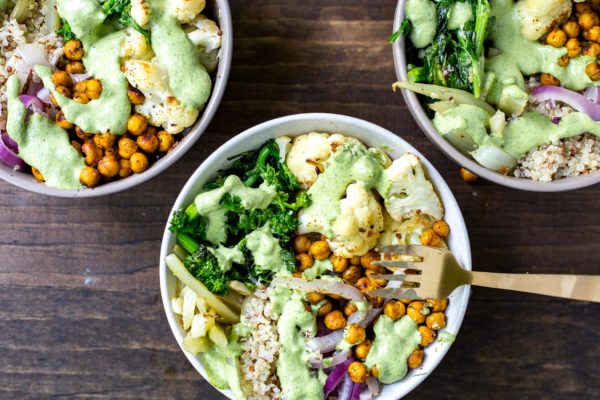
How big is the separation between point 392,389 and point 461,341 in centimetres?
48

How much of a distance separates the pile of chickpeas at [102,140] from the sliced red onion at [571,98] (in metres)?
1.32

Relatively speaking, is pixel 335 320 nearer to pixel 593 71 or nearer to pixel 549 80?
pixel 549 80

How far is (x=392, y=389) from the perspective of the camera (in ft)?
8.37

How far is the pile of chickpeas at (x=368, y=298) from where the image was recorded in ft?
8.23

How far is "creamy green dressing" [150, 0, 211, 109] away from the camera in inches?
95.1

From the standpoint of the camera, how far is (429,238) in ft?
8.20

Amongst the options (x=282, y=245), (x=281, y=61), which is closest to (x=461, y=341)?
(x=282, y=245)

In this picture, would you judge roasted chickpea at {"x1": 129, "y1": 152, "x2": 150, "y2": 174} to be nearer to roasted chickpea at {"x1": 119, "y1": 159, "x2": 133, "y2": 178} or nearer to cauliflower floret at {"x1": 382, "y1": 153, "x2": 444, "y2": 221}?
roasted chickpea at {"x1": 119, "y1": 159, "x2": 133, "y2": 178}

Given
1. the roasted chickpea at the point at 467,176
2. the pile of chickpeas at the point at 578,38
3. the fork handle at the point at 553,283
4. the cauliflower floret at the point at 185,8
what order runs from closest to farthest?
the fork handle at the point at 553,283, the cauliflower floret at the point at 185,8, the pile of chickpeas at the point at 578,38, the roasted chickpea at the point at 467,176

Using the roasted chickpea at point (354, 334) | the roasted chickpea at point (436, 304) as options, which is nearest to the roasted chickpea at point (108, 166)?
the roasted chickpea at point (354, 334)

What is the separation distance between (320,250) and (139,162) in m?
0.69

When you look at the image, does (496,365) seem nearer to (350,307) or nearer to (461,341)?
(461,341)

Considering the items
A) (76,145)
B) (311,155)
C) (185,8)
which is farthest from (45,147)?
(311,155)

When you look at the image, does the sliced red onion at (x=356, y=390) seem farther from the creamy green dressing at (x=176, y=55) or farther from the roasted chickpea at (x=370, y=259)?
the creamy green dressing at (x=176, y=55)
